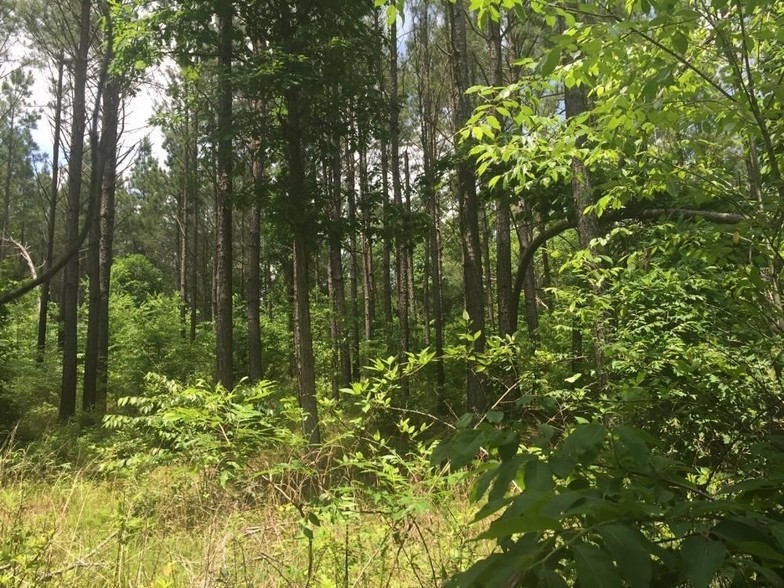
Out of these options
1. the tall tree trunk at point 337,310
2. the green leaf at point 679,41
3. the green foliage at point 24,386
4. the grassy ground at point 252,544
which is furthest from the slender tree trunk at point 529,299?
the green foliage at point 24,386

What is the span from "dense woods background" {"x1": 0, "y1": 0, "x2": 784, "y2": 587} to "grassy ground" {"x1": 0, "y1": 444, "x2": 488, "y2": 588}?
0.13 feet

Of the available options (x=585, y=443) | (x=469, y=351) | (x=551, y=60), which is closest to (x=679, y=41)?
(x=551, y=60)

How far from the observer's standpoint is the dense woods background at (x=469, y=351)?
117 centimetres

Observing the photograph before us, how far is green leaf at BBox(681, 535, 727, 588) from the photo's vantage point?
0.79 meters

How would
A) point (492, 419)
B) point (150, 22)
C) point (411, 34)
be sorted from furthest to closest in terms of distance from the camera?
point (411, 34), point (150, 22), point (492, 419)

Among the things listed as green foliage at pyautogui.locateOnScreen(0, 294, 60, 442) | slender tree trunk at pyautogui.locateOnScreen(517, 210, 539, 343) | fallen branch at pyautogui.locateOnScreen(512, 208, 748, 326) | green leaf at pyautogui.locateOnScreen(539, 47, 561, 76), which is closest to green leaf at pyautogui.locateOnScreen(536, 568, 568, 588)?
green leaf at pyautogui.locateOnScreen(539, 47, 561, 76)

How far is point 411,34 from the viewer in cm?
1587

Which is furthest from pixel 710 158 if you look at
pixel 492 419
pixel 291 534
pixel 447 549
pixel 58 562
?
pixel 58 562

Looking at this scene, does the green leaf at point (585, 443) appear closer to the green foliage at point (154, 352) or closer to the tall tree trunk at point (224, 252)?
the tall tree trunk at point (224, 252)

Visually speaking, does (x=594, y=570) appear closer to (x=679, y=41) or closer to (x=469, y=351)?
(x=679, y=41)

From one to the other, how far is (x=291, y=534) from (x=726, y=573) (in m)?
2.91

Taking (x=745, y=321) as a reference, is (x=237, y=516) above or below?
below

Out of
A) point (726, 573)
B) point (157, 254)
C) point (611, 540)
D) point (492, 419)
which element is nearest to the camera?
point (611, 540)

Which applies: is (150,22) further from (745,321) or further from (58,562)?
(745,321)
